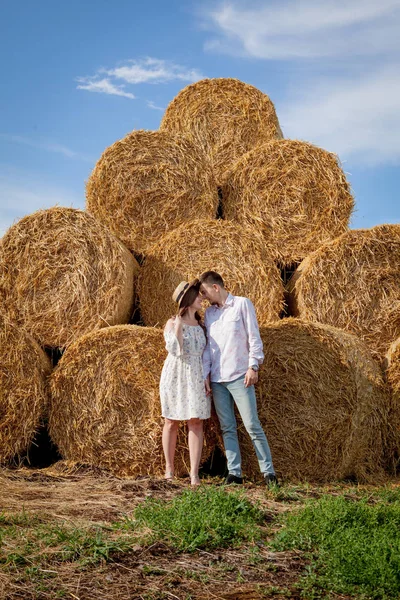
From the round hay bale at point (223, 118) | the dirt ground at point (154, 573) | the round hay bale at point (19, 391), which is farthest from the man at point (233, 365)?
the round hay bale at point (223, 118)

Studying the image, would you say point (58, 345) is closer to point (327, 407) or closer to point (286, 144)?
point (327, 407)

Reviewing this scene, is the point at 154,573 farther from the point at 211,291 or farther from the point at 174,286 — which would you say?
the point at 174,286

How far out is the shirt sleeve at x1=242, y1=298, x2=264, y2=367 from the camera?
19.1 ft

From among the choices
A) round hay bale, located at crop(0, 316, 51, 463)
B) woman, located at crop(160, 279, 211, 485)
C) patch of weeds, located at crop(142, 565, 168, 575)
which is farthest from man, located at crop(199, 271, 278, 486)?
patch of weeds, located at crop(142, 565, 168, 575)

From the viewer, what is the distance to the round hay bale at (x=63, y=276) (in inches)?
260

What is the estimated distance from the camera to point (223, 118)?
8.64m

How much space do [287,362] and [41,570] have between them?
10.3 ft

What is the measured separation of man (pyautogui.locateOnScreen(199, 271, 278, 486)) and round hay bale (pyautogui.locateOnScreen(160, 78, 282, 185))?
2.69m

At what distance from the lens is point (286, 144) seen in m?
7.48

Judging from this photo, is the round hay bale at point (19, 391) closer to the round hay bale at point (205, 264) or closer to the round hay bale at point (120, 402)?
the round hay bale at point (120, 402)

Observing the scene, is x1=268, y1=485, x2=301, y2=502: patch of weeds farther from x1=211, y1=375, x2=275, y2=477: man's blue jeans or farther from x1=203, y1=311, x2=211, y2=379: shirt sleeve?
x1=203, y1=311, x2=211, y2=379: shirt sleeve

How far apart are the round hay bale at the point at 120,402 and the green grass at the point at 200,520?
Answer: 1.41 metres

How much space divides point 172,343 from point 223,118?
3759 millimetres

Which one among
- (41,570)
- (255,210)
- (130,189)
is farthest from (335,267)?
(41,570)
